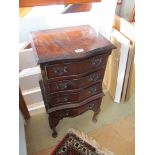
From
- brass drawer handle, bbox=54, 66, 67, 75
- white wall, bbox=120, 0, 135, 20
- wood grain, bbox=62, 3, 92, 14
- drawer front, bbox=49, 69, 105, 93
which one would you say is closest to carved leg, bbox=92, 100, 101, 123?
drawer front, bbox=49, 69, 105, 93

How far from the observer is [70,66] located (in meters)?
1.20

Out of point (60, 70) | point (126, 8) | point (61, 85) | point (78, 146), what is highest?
point (126, 8)

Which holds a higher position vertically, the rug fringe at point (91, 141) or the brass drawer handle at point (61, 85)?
the brass drawer handle at point (61, 85)

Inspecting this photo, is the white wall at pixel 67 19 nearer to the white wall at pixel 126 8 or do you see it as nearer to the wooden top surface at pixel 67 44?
the wooden top surface at pixel 67 44

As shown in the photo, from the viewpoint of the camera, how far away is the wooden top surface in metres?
1.14

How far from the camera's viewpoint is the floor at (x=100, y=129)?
1.57m

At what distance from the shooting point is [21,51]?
1.46 m

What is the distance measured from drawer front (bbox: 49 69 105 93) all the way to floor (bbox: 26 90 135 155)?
537 mm

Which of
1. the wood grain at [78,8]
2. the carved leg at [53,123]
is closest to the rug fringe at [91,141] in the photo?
the carved leg at [53,123]

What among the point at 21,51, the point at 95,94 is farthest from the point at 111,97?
the point at 21,51

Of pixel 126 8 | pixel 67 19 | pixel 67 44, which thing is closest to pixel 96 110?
pixel 67 44

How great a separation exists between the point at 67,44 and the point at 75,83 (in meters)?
0.27

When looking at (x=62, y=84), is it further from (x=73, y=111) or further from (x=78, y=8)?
(x=78, y=8)
